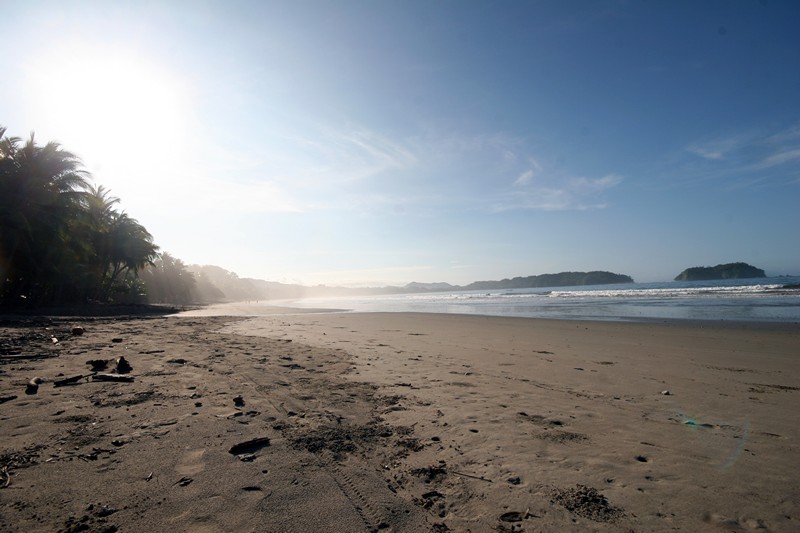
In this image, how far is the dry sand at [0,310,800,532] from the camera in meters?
2.49

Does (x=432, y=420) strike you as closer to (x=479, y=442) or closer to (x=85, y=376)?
(x=479, y=442)

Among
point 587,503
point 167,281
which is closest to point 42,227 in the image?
point 587,503

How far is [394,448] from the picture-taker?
361 centimetres

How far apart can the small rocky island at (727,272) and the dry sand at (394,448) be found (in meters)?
103

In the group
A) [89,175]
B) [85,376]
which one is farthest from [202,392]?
[89,175]

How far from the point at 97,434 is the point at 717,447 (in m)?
6.25

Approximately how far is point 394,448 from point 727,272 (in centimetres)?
11250

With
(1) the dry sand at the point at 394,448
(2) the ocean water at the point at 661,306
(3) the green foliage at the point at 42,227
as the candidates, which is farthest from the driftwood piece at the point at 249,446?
(3) the green foliage at the point at 42,227

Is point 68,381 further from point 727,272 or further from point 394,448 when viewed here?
point 727,272

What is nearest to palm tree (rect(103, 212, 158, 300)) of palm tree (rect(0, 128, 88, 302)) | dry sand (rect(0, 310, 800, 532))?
palm tree (rect(0, 128, 88, 302))

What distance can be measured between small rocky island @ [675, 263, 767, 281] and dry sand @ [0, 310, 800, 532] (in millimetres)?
102970

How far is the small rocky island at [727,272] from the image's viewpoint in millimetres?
85688

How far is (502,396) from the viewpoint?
18.0ft

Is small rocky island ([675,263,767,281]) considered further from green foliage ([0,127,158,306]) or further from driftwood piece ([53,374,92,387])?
green foliage ([0,127,158,306])
